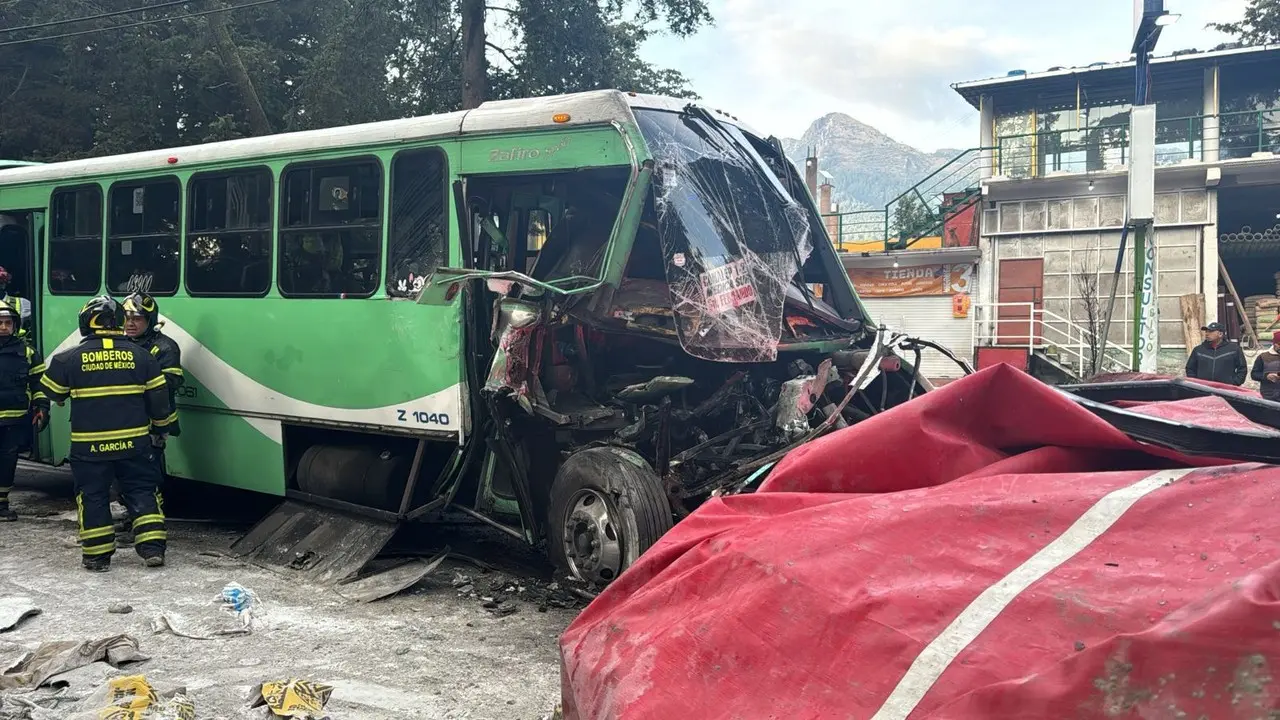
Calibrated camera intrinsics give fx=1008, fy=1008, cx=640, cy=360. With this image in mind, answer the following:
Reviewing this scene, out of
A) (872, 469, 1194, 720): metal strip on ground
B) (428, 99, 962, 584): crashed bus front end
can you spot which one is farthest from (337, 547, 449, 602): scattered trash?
(872, 469, 1194, 720): metal strip on ground

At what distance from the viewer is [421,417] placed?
618cm

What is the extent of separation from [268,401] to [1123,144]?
71.0 feet

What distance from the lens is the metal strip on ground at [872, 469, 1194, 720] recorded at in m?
1.89

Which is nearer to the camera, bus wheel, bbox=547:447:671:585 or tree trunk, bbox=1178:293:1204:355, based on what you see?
bus wheel, bbox=547:447:671:585

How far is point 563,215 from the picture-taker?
621cm

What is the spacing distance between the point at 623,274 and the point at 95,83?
23334mm

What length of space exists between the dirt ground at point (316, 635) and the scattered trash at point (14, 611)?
0.17 feet

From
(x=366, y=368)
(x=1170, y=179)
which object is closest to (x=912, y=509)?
(x=366, y=368)

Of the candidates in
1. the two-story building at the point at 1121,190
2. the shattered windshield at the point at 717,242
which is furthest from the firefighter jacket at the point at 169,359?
the two-story building at the point at 1121,190

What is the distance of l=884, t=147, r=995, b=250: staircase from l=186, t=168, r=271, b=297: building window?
20215 millimetres

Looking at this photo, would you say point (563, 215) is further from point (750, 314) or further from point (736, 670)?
point (736, 670)

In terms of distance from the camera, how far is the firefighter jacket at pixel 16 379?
8.28 metres

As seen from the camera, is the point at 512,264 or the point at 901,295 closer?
the point at 512,264

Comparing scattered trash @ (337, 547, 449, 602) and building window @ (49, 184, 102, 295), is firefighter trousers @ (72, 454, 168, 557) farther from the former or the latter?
building window @ (49, 184, 102, 295)
